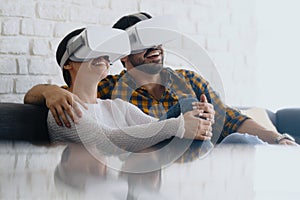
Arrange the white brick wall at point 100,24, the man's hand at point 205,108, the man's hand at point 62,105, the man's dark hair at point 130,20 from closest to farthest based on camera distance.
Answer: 1. the man's hand at point 205,108
2. the man's hand at point 62,105
3. the man's dark hair at point 130,20
4. the white brick wall at point 100,24

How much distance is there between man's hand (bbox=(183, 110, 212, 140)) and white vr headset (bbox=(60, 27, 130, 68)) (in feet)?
1.30

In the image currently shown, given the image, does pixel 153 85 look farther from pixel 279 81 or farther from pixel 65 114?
pixel 279 81

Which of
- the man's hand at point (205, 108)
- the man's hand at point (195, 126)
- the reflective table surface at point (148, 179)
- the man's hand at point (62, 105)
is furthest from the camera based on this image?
the man's hand at point (62, 105)

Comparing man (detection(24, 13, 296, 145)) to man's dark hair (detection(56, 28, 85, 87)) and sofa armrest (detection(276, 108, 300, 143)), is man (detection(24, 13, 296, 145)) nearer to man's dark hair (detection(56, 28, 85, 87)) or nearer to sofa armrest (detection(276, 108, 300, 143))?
man's dark hair (detection(56, 28, 85, 87))

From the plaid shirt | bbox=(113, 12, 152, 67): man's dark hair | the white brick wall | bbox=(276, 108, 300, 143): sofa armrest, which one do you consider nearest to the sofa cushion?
bbox=(276, 108, 300, 143): sofa armrest

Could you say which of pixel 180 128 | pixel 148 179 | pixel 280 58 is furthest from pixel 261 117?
pixel 148 179

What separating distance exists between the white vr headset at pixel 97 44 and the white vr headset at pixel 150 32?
0.07 m

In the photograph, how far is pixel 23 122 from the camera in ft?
5.39

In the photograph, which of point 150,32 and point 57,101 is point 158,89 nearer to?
point 150,32

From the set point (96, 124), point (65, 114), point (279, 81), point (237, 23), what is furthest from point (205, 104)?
point (279, 81)

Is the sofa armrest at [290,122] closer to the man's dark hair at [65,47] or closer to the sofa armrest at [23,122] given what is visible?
the man's dark hair at [65,47]

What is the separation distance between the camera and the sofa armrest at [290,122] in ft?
8.62

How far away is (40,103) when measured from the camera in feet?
5.65

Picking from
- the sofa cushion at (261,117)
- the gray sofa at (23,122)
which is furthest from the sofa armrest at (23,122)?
the sofa cushion at (261,117)
